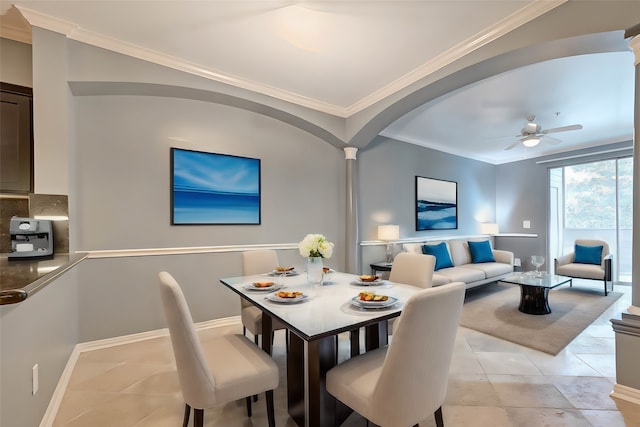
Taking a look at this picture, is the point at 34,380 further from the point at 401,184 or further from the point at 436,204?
the point at 436,204

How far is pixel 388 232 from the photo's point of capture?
14.3 feet

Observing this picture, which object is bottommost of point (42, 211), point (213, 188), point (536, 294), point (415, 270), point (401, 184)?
point (536, 294)

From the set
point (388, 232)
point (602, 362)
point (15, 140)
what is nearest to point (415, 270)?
point (602, 362)

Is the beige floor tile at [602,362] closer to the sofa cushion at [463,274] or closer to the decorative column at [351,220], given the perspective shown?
the sofa cushion at [463,274]

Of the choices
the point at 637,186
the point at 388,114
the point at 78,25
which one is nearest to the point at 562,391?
the point at 637,186

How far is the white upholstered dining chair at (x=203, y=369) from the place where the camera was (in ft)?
4.19

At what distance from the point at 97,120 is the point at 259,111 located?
1614 millimetres

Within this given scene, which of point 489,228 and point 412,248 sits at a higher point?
point 489,228

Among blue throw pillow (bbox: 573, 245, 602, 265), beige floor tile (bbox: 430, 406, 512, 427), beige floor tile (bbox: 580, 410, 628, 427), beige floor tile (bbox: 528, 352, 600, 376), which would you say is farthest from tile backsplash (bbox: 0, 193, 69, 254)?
blue throw pillow (bbox: 573, 245, 602, 265)

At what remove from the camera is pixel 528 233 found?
6238 mm

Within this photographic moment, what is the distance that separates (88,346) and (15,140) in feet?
6.05

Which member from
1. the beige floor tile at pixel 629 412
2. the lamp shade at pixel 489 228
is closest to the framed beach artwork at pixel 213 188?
the beige floor tile at pixel 629 412

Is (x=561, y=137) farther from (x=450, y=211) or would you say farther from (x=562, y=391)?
(x=562, y=391)

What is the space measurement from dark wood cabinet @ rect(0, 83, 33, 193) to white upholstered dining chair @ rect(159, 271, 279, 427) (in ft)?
6.13
